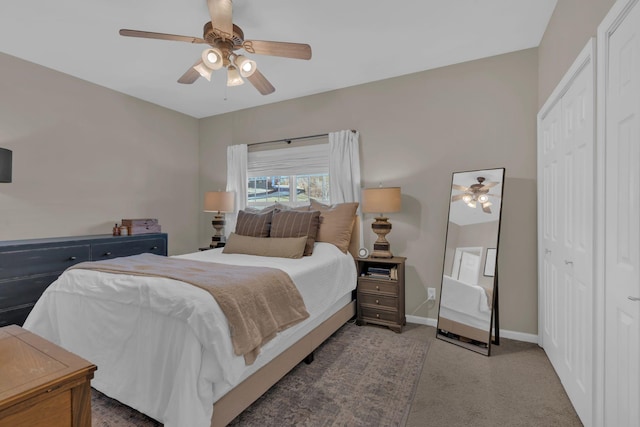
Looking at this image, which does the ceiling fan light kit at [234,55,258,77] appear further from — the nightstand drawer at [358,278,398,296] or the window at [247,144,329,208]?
the nightstand drawer at [358,278,398,296]

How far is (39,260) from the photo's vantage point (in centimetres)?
268

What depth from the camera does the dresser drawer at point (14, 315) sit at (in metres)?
2.49

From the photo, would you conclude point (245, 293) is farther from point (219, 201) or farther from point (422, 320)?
point (219, 201)

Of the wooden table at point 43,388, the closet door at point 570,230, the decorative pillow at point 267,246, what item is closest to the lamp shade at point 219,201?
the decorative pillow at point 267,246

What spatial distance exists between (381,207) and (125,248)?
112 inches

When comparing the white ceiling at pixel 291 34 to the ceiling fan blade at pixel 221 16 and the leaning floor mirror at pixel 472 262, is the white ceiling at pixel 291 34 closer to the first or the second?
the ceiling fan blade at pixel 221 16

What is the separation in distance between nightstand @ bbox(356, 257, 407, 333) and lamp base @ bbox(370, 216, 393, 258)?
0.25ft

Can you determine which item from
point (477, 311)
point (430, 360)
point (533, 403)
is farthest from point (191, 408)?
point (477, 311)

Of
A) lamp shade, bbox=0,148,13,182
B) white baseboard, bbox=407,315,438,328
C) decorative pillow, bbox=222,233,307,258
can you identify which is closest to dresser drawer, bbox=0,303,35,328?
lamp shade, bbox=0,148,13,182

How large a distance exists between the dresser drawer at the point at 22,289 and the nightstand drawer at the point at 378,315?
2.99m

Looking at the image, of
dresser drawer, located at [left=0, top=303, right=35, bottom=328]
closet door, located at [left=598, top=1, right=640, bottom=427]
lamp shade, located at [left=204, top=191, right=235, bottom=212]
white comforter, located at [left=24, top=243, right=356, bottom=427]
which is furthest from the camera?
lamp shade, located at [left=204, top=191, right=235, bottom=212]

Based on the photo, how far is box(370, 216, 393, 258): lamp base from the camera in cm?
318

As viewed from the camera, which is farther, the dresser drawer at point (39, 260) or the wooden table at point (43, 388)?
the dresser drawer at point (39, 260)

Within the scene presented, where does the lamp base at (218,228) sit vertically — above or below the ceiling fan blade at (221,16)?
below
